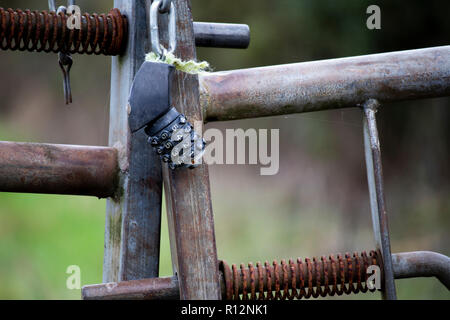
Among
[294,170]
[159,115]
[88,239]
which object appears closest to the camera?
[159,115]

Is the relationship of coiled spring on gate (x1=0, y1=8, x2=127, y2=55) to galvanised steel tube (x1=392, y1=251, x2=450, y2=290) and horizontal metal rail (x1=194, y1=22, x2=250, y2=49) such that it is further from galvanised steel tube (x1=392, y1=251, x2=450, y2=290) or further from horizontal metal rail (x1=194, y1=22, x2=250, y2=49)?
galvanised steel tube (x1=392, y1=251, x2=450, y2=290)

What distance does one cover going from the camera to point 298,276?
0.75 m

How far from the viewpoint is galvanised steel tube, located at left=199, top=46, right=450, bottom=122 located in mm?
720

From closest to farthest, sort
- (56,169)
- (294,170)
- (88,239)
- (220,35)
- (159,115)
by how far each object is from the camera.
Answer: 1. (159,115)
2. (56,169)
3. (220,35)
4. (88,239)
5. (294,170)

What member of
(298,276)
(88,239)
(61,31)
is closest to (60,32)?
(61,31)

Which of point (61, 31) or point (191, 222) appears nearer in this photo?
point (191, 222)

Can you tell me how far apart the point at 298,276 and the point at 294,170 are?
118 inches

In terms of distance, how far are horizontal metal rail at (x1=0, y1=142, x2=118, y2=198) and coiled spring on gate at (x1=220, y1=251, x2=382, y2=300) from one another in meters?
0.20

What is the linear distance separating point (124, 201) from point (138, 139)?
→ 0.08 meters

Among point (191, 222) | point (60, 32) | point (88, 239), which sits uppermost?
point (60, 32)

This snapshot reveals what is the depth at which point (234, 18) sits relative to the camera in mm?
3924

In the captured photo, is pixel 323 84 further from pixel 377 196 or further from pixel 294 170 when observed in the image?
pixel 294 170

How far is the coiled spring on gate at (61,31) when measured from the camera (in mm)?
781
